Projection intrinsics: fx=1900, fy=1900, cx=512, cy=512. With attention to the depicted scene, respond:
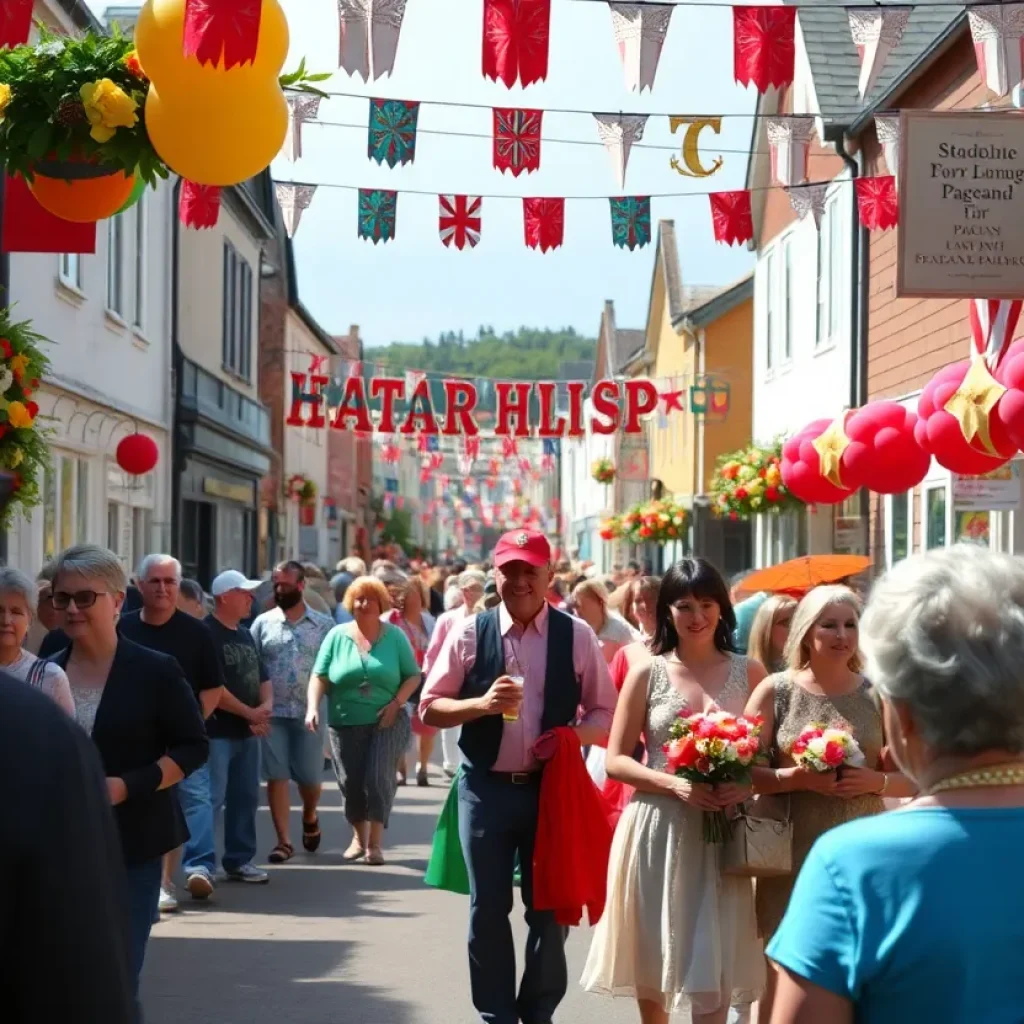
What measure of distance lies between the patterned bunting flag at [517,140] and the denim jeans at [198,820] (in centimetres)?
518

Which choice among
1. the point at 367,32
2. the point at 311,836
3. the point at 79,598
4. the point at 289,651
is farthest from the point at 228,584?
the point at 79,598

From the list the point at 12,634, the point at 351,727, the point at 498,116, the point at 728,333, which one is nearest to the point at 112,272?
the point at 498,116

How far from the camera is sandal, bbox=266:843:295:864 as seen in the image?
42.3 feet

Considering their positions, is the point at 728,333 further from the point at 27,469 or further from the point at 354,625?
the point at 27,469

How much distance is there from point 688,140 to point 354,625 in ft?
14.7

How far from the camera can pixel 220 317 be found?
29.8 m

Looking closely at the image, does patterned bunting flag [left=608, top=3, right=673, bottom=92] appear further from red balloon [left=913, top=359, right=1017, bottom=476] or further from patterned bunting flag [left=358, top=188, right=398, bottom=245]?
patterned bunting flag [left=358, top=188, right=398, bottom=245]

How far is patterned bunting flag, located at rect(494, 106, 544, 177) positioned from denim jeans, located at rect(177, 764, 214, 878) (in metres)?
5.18

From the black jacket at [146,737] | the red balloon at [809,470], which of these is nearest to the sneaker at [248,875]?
the red balloon at [809,470]

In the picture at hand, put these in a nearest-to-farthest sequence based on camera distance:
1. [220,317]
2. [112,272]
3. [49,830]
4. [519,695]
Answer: [49,830] < [519,695] < [112,272] < [220,317]

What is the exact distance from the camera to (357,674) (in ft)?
42.2

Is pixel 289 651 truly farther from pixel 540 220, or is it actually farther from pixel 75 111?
pixel 75 111

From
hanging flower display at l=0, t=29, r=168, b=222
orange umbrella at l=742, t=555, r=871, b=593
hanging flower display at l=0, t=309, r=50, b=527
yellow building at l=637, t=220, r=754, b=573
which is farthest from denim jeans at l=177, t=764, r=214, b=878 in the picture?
yellow building at l=637, t=220, r=754, b=573

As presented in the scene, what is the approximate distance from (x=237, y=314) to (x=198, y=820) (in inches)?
843
